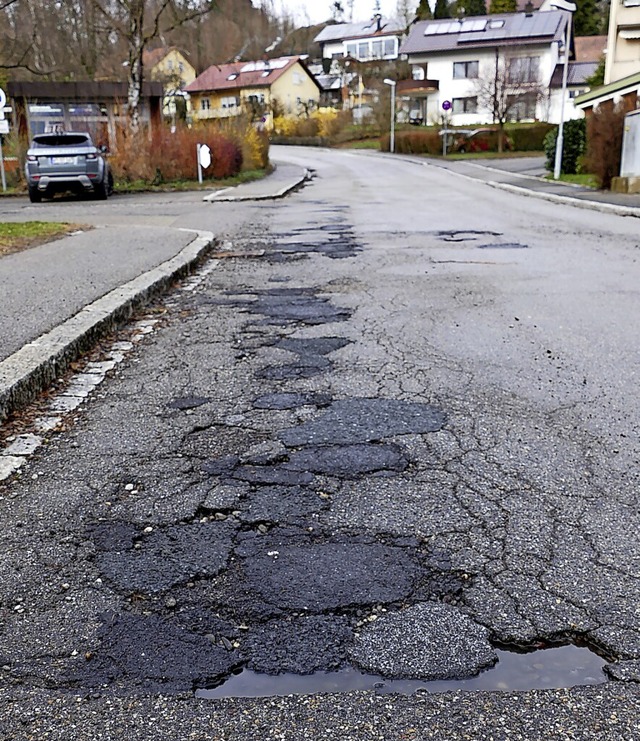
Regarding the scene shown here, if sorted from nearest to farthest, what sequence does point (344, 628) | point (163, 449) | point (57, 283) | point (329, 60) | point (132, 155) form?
point (344, 628)
point (163, 449)
point (57, 283)
point (132, 155)
point (329, 60)

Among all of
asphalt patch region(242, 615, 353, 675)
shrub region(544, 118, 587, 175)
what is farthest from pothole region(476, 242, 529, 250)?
shrub region(544, 118, 587, 175)

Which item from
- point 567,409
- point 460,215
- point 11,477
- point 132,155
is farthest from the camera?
point 132,155

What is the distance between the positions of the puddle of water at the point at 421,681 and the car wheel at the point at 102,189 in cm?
2209

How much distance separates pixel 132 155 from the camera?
88.2 feet

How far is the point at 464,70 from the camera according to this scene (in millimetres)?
67688

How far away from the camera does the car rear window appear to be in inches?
884

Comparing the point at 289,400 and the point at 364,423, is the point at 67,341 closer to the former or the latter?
the point at 289,400

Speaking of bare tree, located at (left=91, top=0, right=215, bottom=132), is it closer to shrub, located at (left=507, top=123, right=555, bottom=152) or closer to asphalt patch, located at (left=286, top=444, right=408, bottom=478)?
shrub, located at (left=507, top=123, right=555, bottom=152)

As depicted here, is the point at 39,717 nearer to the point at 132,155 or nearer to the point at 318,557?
the point at 318,557

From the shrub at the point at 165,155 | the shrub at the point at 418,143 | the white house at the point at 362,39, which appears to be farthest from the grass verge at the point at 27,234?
the white house at the point at 362,39

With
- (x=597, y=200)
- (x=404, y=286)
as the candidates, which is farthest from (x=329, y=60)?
(x=404, y=286)

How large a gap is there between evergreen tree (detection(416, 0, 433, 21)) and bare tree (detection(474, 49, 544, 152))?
3906 cm

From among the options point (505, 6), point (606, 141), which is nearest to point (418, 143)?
point (606, 141)

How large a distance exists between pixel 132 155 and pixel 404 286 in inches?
814
